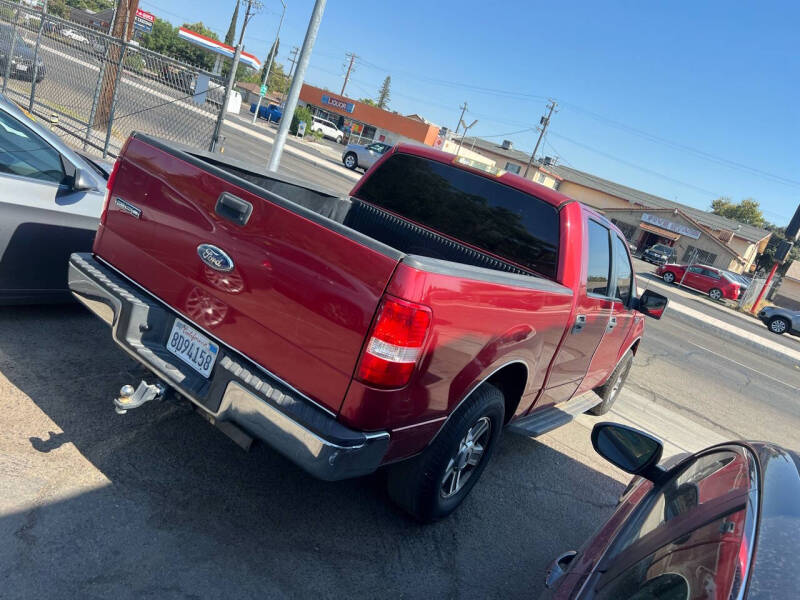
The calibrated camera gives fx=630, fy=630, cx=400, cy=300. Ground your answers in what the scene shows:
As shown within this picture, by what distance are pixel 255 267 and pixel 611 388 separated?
4671 millimetres

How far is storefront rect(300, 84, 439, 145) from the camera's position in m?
64.0

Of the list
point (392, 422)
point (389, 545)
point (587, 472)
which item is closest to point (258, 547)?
point (389, 545)

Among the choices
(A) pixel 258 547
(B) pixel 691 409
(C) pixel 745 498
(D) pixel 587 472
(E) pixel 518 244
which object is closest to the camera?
(C) pixel 745 498

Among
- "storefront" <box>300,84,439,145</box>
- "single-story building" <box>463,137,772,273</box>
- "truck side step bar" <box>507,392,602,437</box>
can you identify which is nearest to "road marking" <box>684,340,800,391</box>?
"truck side step bar" <box>507,392,602,437</box>

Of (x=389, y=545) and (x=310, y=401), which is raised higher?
(x=310, y=401)

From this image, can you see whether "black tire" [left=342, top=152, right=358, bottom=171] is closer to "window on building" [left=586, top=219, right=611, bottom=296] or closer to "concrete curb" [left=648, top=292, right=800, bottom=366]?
"concrete curb" [left=648, top=292, right=800, bottom=366]

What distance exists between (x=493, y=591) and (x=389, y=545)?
23.2 inches

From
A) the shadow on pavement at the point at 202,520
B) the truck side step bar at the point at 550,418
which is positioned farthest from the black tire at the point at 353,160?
the shadow on pavement at the point at 202,520

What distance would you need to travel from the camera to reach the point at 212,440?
12.6 feet

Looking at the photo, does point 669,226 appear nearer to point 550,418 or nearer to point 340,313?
point 550,418

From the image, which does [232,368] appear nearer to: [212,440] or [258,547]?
[258,547]

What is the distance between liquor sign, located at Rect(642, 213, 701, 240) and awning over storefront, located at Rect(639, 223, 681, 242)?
306 mm

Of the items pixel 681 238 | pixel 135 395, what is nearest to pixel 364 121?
pixel 681 238

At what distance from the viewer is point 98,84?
11477 millimetres
